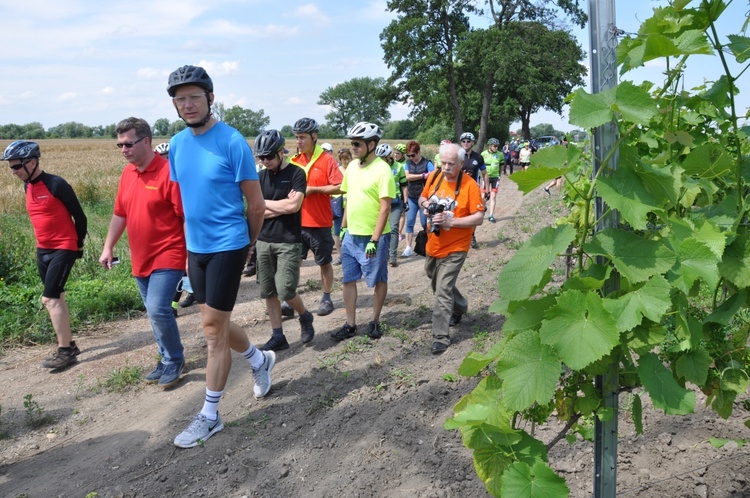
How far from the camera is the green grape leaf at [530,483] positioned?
5.39 feet

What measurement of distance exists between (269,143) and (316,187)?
117cm

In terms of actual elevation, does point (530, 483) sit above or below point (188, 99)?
below

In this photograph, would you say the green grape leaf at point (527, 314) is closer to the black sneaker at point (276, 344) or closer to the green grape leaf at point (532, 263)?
the green grape leaf at point (532, 263)

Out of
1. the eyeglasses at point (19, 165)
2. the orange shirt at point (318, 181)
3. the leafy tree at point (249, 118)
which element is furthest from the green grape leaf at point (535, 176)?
the leafy tree at point (249, 118)

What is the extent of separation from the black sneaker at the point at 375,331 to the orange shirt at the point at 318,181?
1.38 m

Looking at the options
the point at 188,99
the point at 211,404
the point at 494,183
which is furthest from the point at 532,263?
the point at 494,183

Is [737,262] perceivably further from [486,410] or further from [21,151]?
[21,151]

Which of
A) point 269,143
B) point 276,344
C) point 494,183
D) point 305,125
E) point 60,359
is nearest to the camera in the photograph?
point 269,143

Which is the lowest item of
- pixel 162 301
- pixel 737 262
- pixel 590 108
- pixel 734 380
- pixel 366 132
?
pixel 162 301

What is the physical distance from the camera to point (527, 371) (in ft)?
5.33

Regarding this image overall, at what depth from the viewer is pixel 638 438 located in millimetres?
3355

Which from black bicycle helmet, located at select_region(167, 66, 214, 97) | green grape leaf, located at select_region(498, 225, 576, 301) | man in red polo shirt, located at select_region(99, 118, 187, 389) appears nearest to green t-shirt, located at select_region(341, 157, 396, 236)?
man in red polo shirt, located at select_region(99, 118, 187, 389)

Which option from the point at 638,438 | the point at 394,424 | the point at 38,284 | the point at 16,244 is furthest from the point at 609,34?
the point at 16,244

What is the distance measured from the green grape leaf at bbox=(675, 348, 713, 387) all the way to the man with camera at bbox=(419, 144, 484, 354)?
10.8ft
